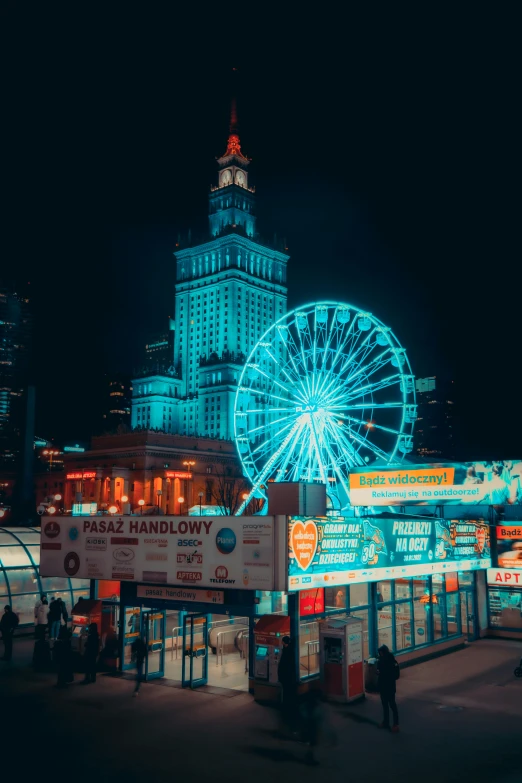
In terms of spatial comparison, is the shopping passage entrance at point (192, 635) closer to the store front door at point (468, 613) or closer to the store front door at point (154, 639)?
the store front door at point (154, 639)

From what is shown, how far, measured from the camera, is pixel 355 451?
3672 centimetres

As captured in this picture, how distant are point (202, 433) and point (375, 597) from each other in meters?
122

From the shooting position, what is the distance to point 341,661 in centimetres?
1911

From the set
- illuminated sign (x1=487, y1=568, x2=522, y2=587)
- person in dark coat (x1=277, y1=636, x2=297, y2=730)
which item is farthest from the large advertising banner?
person in dark coat (x1=277, y1=636, x2=297, y2=730)

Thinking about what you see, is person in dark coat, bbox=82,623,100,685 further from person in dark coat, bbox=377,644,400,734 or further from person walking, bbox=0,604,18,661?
person in dark coat, bbox=377,644,400,734

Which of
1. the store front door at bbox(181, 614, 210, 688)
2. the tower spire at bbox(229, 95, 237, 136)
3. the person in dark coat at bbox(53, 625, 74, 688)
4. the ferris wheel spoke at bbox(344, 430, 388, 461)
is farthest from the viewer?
the tower spire at bbox(229, 95, 237, 136)

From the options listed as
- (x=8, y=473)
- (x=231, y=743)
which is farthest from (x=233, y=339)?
(x=231, y=743)

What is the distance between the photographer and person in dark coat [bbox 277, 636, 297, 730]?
1752 cm

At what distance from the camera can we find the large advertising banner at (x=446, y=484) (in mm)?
29281

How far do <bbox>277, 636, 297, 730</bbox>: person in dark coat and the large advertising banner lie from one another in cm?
1356

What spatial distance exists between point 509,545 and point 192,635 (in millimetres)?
15005

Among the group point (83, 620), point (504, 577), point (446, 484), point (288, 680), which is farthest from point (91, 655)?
point (504, 577)

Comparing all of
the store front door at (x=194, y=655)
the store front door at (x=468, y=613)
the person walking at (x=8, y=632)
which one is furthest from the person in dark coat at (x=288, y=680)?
the store front door at (x=468, y=613)

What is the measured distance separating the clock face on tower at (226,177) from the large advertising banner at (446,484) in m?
141
